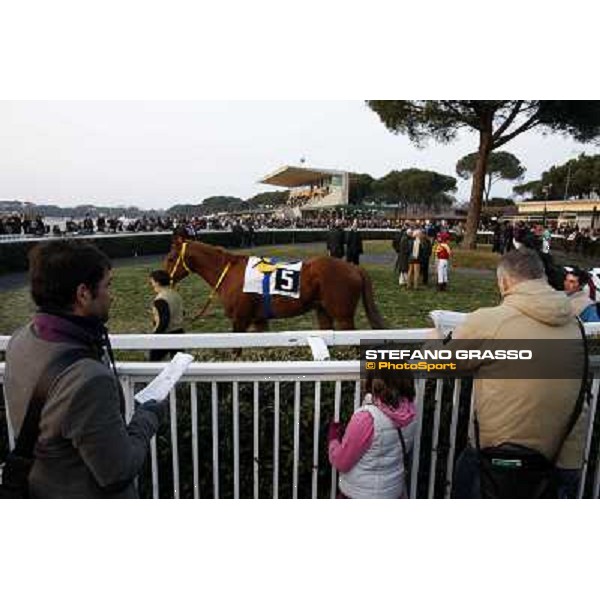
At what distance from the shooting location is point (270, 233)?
21.1 m

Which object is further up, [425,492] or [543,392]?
[543,392]

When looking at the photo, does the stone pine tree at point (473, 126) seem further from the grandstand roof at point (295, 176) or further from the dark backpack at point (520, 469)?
the grandstand roof at point (295, 176)

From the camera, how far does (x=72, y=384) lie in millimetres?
1049

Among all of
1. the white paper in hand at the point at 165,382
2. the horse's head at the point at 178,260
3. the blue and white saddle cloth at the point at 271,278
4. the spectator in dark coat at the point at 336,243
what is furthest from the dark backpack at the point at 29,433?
the spectator in dark coat at the point at 336,243

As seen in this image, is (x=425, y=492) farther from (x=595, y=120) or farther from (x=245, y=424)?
(x=595, y=120)

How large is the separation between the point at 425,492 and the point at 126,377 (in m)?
1.24

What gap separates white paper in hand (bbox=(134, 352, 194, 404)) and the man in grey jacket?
0.72ft

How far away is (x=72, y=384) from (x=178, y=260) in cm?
440

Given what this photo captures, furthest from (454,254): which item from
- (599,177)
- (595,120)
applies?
(599,177)

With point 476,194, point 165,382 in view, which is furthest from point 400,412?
point 476,194

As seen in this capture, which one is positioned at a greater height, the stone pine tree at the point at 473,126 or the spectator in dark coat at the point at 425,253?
the stone pine tree at the point at 473,126

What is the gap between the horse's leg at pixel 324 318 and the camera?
536 centimetres

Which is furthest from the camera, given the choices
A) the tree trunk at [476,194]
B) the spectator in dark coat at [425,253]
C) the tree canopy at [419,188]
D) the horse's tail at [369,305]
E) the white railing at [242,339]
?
the tree canopy at [419,188]

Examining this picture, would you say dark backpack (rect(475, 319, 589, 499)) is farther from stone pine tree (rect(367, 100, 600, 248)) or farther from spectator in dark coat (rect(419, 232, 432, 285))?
spectator in dark coat (rect(419, 232, 432, 285))
